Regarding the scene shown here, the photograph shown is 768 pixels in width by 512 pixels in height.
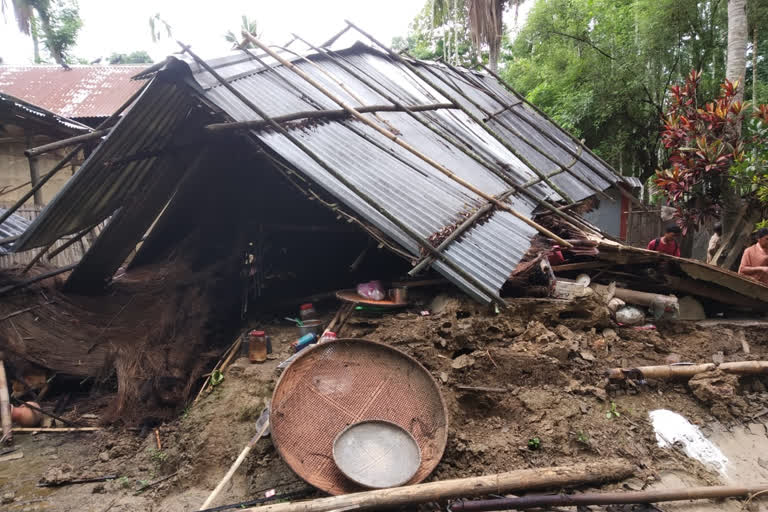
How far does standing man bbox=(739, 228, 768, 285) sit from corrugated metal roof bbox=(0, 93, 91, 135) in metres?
10.1

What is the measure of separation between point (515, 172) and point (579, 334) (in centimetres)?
322

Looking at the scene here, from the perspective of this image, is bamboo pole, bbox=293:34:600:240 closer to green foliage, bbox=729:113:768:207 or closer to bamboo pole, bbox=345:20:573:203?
bamboo pole, bbox=345:20:573:203

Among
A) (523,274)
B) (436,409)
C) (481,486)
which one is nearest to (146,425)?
(436,409)

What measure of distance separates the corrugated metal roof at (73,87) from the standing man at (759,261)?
14475mm

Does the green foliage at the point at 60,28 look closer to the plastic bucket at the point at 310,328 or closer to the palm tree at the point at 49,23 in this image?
the palm tree at the point at 49,23

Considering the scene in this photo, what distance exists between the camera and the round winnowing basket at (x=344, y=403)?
314 cm

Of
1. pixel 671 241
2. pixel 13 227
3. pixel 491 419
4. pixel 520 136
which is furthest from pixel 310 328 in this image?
pixel 520 136

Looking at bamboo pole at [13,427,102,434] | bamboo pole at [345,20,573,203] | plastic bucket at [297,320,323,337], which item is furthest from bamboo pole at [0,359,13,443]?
bamboo pole at [345,20,573,203]

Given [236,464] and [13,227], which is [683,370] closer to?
[236,464]

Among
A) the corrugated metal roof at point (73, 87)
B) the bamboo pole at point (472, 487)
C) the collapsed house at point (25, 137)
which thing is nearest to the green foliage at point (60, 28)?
the corrugated metal roof at point (73, 87)

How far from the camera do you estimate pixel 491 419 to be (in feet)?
12.2

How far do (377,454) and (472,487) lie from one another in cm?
68

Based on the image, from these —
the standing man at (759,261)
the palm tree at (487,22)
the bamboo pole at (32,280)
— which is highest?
the palm tree at (487,22)

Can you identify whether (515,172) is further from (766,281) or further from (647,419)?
(647,419)
